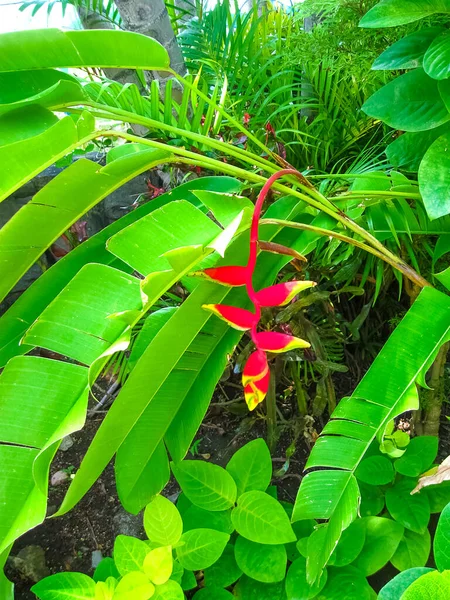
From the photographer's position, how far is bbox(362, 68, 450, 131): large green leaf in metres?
0.63

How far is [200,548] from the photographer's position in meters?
0.66

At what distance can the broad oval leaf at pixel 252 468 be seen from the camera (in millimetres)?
774

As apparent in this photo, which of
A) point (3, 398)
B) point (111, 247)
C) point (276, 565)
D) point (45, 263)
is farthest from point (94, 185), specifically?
point (45, 263)

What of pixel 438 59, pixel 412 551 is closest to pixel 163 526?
pixel 412 551

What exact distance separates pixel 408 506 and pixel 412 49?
0.72m

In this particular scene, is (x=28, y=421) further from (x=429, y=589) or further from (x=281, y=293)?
(x=429, y=589)

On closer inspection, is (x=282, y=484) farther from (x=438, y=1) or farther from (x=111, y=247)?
(x=438, y=1)

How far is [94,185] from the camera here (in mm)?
576

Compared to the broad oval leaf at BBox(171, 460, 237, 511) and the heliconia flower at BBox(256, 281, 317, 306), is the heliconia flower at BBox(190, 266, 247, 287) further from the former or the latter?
the broad oval leaf at BBox(171, 460, 237, 511)

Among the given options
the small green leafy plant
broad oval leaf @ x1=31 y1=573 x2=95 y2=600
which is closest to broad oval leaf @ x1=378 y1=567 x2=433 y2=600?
the small green leafy plant

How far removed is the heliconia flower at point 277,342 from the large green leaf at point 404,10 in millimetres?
444

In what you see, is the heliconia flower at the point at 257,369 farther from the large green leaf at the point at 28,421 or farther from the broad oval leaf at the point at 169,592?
the broad oval leaf at the point at 169,592

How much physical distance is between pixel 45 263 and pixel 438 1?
1.47 meters

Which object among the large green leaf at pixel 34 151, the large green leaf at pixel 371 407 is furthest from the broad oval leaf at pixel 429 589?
the large green leaf at pixel 34 151
